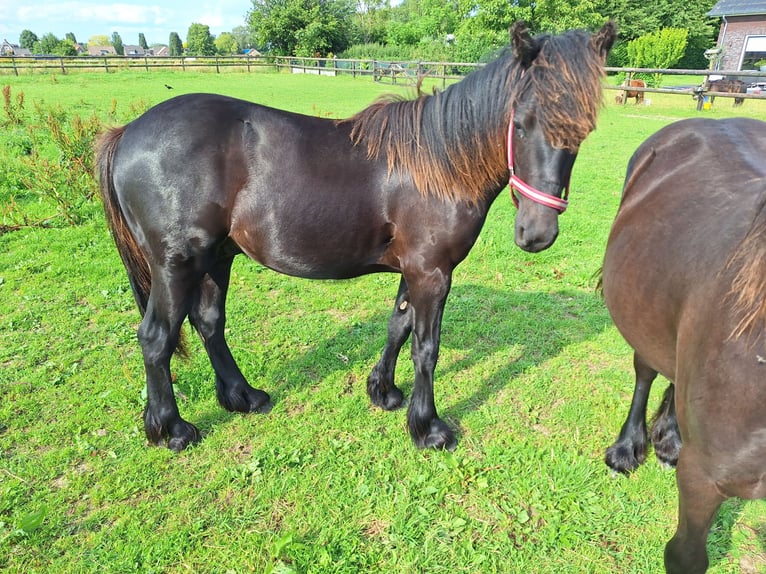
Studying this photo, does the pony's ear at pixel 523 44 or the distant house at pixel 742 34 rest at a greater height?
the distant house at pixel 742 34

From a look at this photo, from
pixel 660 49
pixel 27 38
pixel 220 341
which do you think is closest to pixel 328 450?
pixel 220 341

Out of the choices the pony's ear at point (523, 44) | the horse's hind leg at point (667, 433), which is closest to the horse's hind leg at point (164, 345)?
the pony's ear at point (523, 44)

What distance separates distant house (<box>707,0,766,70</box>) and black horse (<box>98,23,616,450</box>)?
3658cm

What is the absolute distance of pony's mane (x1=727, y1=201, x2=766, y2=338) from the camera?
134 cm

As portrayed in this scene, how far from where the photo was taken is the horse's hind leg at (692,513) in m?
1.67

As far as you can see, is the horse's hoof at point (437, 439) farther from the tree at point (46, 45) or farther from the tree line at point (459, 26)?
the tree at point (46, 45)

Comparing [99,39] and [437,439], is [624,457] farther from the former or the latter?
[99,39]

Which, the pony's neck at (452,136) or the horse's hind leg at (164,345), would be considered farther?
the horse's hind leg at (164,345)

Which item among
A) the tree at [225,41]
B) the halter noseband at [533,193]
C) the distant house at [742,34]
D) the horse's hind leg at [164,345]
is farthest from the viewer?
the tree at [225,41]

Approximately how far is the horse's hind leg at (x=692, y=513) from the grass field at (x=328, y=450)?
0.45 metres

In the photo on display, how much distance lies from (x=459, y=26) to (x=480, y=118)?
42.6 m

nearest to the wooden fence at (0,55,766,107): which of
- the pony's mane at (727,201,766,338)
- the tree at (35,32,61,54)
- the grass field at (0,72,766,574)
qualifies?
the grass field at (0,72,766,574)

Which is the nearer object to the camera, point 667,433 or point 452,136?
point 452,136

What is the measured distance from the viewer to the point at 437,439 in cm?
296
